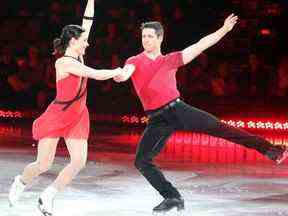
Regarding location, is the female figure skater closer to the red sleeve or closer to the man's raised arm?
the red sleeve

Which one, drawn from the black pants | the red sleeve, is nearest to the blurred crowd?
the black pants

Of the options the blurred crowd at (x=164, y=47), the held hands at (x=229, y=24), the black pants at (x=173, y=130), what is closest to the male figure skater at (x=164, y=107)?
the black pants at (x=173, y=130)

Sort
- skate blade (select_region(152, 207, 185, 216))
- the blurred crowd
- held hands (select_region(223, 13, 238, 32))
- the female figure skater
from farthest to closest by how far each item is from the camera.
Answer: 1. the blurred crowd
2. skate blade (select_region(152, 207, 185, 216))
3. the female figure skater
4. held hands (select_region(223, 13, 238, 32))

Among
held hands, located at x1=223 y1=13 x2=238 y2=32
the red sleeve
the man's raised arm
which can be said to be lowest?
the red sleeve

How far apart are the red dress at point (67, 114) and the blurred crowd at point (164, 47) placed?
28.0ft

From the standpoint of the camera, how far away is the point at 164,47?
16.9m

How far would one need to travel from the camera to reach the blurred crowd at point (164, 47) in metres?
16.0

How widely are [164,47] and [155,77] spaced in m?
9.50

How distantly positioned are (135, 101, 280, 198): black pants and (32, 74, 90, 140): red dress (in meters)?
0.62

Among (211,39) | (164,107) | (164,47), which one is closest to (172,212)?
(164,107)

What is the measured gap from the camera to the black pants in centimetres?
747

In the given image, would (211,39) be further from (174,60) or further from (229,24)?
(174,60)

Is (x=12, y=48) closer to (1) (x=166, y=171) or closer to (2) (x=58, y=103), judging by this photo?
(1) (x=166, y=171)

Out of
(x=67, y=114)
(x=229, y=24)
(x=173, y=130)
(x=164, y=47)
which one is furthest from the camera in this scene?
(x=164, y=47)
